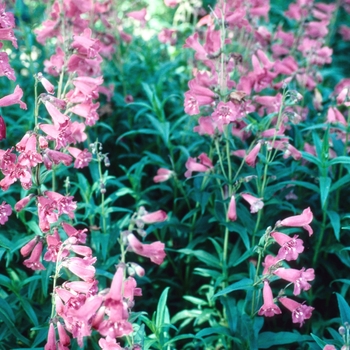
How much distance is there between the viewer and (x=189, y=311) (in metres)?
4.04

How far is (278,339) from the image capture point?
134 inches

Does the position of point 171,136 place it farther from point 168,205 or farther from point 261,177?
point 261,177

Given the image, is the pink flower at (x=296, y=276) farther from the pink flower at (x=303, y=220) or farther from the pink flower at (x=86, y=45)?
the pink flower at (x=86, y=45)

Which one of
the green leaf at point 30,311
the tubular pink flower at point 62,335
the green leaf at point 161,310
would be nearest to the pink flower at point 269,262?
the green leaf at point 161,310

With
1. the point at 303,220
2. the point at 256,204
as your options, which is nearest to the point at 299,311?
the point at 303,220

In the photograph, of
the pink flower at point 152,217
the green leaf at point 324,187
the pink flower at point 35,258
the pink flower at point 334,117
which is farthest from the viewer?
the pink flower at point 334,117

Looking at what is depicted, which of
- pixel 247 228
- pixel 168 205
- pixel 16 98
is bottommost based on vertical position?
pixel 168 205

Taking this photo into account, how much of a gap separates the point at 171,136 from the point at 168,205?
25.4 inches

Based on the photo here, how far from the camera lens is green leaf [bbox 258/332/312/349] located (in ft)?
11.0

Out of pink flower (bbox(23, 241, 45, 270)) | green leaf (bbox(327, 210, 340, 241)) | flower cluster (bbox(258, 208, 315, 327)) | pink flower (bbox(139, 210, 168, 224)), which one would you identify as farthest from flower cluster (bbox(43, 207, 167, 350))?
green leaf (bbox(327, 210, 340, 241))

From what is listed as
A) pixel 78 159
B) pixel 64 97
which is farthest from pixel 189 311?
pixel 64 97

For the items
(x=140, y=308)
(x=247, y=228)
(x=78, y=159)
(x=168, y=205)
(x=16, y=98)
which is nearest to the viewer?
(x=16, y=98)

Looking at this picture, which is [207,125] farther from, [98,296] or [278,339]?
[98,296]

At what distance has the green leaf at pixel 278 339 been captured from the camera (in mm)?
3350
